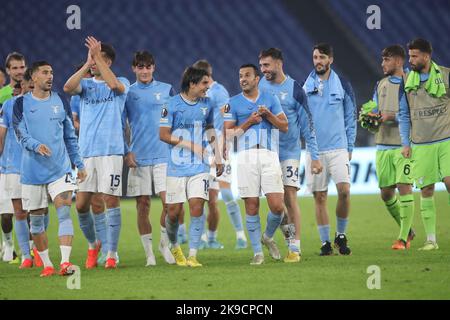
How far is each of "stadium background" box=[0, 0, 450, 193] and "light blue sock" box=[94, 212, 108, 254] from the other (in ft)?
41.8

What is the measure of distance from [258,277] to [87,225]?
2233 millimetres

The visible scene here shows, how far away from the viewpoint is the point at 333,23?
77.1 ft

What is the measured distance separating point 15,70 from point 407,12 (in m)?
15.0

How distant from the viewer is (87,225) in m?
9.07

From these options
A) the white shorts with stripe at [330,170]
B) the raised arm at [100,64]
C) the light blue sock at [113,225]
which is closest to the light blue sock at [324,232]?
the white shorts with stripe at [330,170]

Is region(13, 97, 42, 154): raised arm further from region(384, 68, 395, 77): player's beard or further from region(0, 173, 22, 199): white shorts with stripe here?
region(384, 68, 395, 77): player's beard

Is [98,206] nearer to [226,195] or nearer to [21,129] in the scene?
[21,129]

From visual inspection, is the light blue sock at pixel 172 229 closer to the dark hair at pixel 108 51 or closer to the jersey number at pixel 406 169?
the dark hair at pixel 108 51

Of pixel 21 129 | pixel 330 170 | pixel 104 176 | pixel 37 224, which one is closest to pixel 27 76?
pixel 21 129

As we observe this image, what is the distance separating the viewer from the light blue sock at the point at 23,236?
30.8 feet

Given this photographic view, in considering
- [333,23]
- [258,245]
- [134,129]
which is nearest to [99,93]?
[134,129]

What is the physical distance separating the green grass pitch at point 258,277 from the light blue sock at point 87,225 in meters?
0.30

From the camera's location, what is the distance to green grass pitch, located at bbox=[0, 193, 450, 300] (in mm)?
6695

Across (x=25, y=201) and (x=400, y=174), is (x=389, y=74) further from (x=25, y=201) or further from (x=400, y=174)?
(x=25, y=201)
